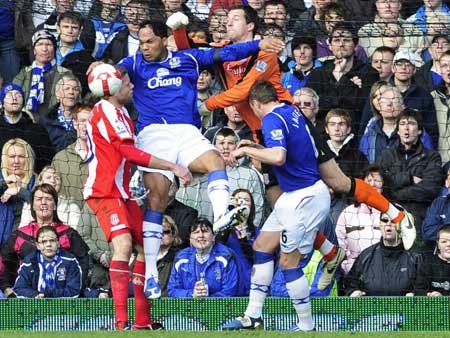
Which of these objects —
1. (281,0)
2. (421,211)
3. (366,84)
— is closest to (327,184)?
(421,211)

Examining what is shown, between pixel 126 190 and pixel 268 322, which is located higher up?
pixel 126 190

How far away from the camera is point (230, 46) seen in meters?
12.7

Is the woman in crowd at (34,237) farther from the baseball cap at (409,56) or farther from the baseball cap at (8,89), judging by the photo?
the baseball cap at (409,56)

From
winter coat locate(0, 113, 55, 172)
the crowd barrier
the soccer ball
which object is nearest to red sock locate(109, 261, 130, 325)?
the soccer ball

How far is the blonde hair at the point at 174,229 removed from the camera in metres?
15.2

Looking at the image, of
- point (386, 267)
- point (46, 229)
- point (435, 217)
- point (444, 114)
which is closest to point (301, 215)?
point (386, 267)

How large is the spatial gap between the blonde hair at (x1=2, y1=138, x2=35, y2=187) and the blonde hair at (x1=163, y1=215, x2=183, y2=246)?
2.01m

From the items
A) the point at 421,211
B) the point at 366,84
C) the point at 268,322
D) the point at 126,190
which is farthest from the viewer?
the point at 366,84

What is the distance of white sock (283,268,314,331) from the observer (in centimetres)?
1235

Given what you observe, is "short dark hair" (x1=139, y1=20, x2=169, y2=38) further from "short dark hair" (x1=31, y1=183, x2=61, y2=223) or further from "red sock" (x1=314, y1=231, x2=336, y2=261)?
"short dark hair" (x1=31, y1=183, x2=61, y2=223)

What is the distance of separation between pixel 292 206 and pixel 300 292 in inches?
31.0

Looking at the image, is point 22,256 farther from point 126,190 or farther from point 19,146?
point 126,190

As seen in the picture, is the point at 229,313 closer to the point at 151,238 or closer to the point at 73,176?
the point at 151,238

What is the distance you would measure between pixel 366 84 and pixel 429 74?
798 mm
